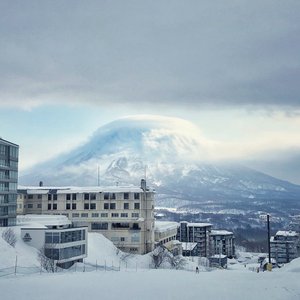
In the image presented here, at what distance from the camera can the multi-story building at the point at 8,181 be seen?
64.1 metres

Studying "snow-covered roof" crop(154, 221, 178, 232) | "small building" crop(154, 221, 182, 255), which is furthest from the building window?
"snow-covered roof" crop(154, 221, 178, 232)

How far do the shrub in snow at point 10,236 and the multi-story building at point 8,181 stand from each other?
691 centimetres

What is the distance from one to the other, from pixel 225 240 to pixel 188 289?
139 m

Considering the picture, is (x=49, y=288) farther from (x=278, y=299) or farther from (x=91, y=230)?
(x=91, y=230)

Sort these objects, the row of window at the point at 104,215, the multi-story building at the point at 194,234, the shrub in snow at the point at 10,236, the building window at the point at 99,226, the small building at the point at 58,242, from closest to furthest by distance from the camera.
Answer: the shrub in snow at the point at 10,236
the small building at the point at 58,242
the row of window at the point at 104,215
the building window at the point at 99,226
the multi-story building at the point at 194,234

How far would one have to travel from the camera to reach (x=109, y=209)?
87688 mm

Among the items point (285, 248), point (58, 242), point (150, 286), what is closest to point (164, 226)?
point (58, 242)

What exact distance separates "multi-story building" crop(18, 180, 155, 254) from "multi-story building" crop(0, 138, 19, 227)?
67.8 ft

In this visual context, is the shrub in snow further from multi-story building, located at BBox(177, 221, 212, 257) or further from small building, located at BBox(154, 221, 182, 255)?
multi-story building, located at BBox(177, 221, 212, 257)

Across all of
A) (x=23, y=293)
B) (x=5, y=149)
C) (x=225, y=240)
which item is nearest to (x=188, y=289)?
(x=23, y=293)

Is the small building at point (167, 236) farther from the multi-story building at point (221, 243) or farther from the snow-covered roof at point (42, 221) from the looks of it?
the multi-story building at point (221, 243)

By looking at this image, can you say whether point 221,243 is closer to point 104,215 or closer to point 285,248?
point 285,248

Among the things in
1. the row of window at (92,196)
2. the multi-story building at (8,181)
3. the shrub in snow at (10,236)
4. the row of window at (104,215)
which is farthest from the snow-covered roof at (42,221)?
the row of window at (92,196)

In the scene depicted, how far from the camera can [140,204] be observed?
284 ft
